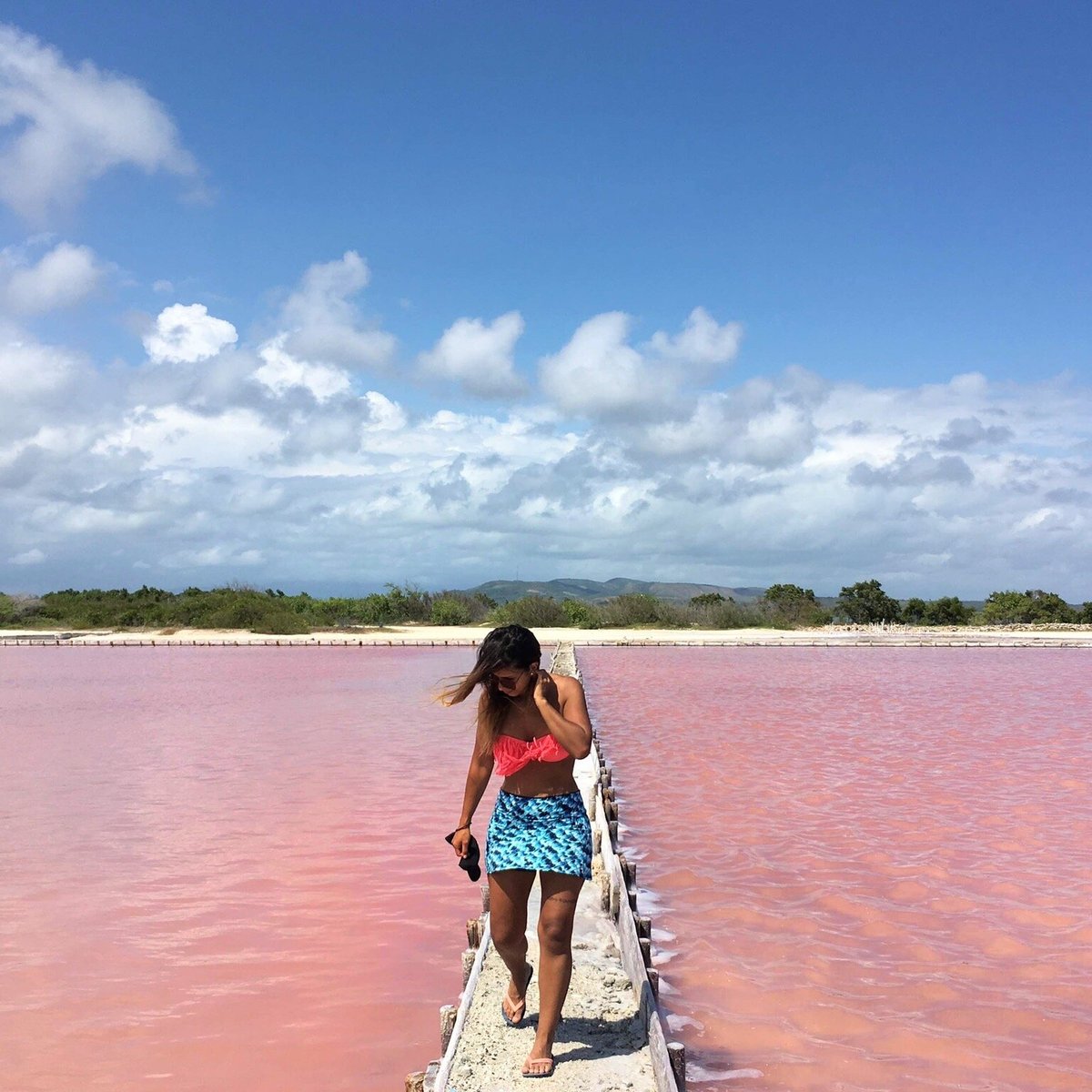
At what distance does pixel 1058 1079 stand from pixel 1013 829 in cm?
420

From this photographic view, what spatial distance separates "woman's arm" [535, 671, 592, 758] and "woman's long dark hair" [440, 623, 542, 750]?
8 cm

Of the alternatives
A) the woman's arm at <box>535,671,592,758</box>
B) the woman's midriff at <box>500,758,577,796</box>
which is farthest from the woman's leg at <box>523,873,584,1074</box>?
the woman's arm at <box>535,671,592,758</box>

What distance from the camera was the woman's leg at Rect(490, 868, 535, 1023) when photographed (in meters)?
3.18

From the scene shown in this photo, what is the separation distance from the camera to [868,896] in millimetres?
6117

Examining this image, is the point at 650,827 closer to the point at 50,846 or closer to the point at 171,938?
the point at 171,938

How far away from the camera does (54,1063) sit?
4.10 meters

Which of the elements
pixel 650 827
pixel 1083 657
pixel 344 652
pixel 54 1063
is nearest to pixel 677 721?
pixel 650 827

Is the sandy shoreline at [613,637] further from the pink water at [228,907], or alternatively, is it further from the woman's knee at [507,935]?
the woman's knee at [507,935]

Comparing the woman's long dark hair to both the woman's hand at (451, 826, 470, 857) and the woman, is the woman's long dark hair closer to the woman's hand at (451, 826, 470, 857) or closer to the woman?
the woman

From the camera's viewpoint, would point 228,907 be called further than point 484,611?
No

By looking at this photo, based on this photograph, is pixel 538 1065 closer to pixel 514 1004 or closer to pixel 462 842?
pixel 514 1004

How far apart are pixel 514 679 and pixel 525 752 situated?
25 centimetres

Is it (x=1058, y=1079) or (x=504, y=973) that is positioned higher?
(x=504, y=973)

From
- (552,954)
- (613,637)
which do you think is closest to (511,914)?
(552,954)
